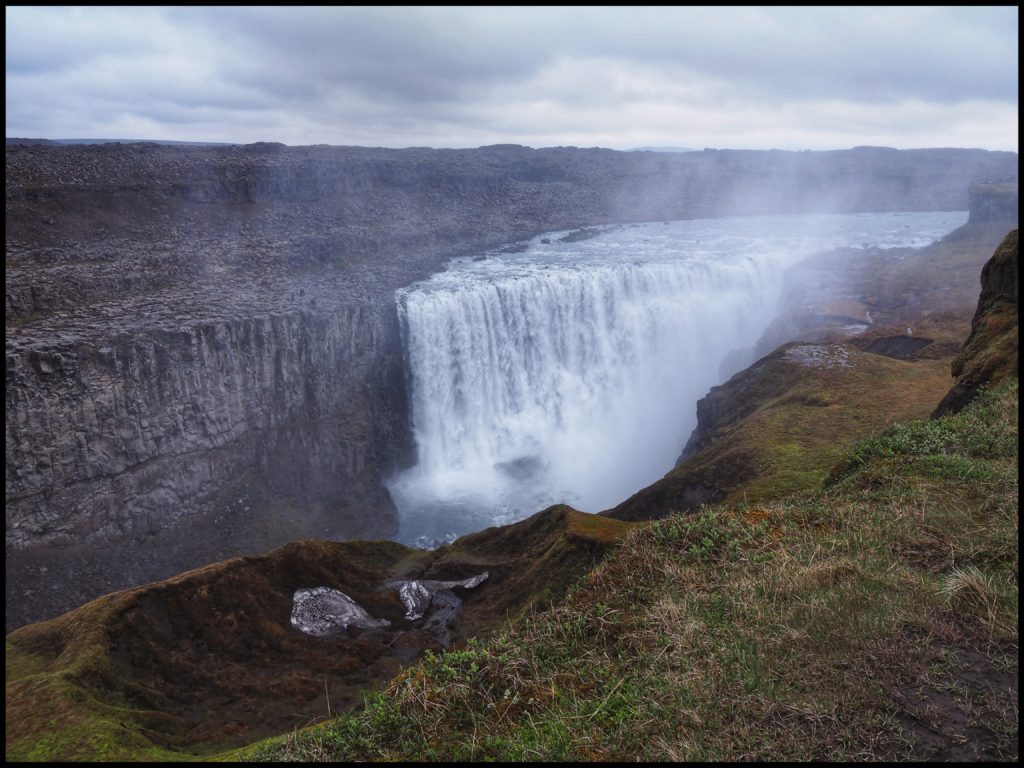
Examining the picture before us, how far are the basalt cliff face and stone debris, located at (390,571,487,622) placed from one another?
16823 millimetres

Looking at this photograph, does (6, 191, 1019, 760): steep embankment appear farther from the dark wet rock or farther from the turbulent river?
the turbulent river

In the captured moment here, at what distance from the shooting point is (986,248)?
151ft

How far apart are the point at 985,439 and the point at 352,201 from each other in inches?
1917

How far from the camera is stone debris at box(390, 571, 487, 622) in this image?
11.3 m

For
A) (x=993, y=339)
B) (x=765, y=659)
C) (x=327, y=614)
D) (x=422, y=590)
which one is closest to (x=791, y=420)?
(x=993, y=339)

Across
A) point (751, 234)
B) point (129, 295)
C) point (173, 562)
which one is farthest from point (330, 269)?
point (751, 234)

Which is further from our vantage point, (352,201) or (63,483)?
(352,201)

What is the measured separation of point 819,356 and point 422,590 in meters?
16.9

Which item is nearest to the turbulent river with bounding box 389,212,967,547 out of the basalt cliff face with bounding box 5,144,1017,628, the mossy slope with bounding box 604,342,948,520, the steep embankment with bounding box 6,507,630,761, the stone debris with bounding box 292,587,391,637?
the basalt cliff face with bounding box 5,144,1017,628

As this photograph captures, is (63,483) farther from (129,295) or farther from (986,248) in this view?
(986,248)

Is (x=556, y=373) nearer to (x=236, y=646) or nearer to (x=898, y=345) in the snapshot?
(x=898, y=345)

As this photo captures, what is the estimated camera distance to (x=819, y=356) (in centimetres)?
2223

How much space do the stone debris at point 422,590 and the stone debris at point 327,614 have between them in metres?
0.54

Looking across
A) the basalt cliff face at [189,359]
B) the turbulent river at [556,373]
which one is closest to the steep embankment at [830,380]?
A: the turbulent river at [556,373]
